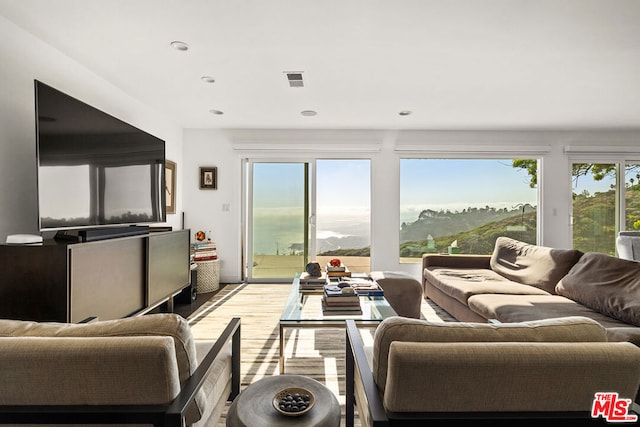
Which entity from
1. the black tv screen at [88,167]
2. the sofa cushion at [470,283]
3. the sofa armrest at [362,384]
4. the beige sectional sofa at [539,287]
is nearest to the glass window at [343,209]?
the sofa cushion at [470,283]

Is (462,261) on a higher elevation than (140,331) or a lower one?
lower

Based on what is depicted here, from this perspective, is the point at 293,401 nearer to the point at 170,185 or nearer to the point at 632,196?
the point at 170,185

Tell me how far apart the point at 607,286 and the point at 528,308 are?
528 mm

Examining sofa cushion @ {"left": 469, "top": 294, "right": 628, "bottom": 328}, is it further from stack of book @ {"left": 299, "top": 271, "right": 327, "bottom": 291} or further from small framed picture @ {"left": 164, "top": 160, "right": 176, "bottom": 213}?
small framed picture @ {"left": 164, "top": 160, "right": 176, "bottom": 213}

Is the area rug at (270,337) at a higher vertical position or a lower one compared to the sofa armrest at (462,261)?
lower

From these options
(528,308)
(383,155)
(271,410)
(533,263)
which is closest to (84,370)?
(271,410)

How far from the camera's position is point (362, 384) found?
3.37ft

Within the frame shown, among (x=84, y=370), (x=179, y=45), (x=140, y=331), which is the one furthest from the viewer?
(x=179, y=45)

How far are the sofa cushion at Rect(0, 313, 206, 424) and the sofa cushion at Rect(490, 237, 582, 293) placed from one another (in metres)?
3.02

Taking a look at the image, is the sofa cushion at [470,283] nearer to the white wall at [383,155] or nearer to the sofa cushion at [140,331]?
the white wall at [383,155]

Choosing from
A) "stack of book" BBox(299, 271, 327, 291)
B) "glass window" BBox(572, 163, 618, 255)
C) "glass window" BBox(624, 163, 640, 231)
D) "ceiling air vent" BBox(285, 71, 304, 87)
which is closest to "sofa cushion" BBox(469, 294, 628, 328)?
"stack of book" BBox(299, 271, 327, 291)

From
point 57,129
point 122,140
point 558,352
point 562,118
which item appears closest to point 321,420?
point 558,352

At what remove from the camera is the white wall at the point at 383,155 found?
4965 millimetres

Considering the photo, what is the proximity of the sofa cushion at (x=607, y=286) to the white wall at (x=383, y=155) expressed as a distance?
2587 mm
